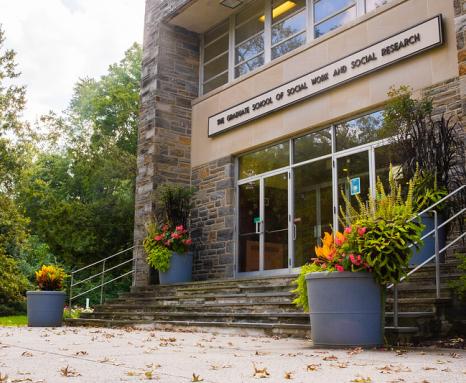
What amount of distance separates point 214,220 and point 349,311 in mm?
8057

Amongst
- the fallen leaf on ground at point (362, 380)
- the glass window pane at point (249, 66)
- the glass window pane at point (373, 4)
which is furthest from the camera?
the glass window pane at point (249, 66)

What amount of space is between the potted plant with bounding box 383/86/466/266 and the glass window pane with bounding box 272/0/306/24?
4.72 meters

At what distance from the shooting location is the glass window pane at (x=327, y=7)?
1157cm

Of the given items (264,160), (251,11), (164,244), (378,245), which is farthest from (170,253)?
(378,245)

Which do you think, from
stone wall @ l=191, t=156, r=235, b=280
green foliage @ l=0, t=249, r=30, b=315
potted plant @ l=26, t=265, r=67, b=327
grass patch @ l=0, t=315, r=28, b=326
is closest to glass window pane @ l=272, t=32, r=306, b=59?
stone wall @ l=191, t=156, r=235, b=280

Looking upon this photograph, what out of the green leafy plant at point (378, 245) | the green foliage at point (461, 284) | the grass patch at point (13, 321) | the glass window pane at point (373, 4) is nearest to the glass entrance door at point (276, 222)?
the glass window pane at point (373, 4)

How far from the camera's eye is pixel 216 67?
49.0ft

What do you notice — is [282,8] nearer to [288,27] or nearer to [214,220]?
[288,27]

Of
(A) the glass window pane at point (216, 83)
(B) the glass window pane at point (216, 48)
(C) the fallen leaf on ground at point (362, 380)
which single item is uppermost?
(B) the glass window pane at point (216, 48)

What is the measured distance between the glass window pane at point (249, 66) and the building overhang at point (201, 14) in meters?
1.47

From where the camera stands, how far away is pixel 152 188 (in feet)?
45.8

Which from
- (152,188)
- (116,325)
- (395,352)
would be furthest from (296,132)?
(395,352)

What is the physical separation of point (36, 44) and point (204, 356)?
41036mm

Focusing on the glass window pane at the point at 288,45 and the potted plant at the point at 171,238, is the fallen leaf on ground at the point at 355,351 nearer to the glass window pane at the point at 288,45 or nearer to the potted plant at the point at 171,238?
the potted plant at the point at 171,238
